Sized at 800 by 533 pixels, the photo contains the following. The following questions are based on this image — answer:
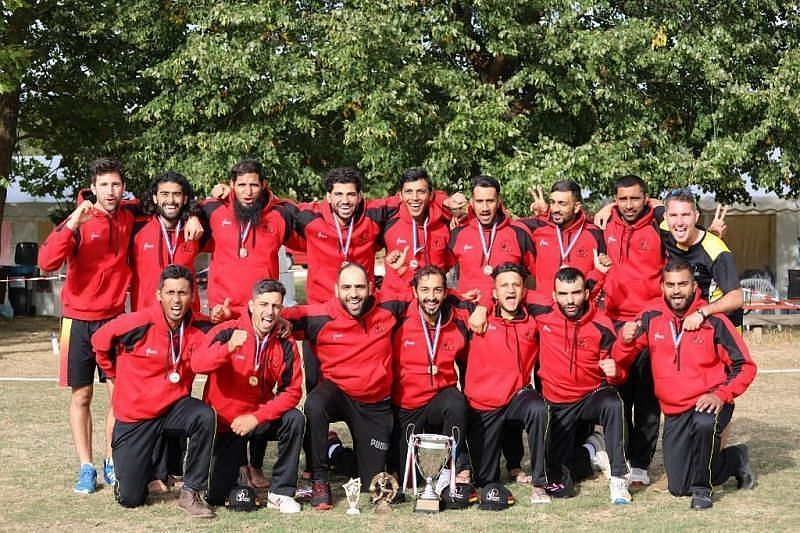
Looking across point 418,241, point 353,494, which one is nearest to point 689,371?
point 418,241

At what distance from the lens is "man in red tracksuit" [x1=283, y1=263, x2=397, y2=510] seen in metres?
6.84

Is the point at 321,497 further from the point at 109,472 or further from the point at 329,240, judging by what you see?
the point at 329,240

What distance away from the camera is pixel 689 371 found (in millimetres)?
6930

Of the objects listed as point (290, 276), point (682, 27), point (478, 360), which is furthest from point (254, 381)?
point (290, 276)

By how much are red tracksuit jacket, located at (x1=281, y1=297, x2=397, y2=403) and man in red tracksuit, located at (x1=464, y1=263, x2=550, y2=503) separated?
Result: 0.57 m

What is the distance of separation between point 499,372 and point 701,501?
1429 millimetres

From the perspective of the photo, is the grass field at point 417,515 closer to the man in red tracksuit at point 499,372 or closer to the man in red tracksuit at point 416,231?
the man in red tracksuit at point 499,372

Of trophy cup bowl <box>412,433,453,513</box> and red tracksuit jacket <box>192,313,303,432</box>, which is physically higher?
red tracksuit jacket <box>192,313,303,432</box>

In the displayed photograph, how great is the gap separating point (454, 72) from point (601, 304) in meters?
8.72

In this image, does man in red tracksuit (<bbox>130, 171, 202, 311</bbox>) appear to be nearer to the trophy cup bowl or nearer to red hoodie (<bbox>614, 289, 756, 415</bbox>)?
the trophy cup bowl

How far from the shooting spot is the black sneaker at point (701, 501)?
6.63 meters

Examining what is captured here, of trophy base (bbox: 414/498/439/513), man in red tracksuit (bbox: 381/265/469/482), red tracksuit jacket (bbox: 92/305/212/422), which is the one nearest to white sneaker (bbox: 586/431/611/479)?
man in red tracksuit (bbox: 381/265/469/482)

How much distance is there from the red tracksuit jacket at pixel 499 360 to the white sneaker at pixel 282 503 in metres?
1.28

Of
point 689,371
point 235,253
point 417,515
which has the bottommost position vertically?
point 417,515
